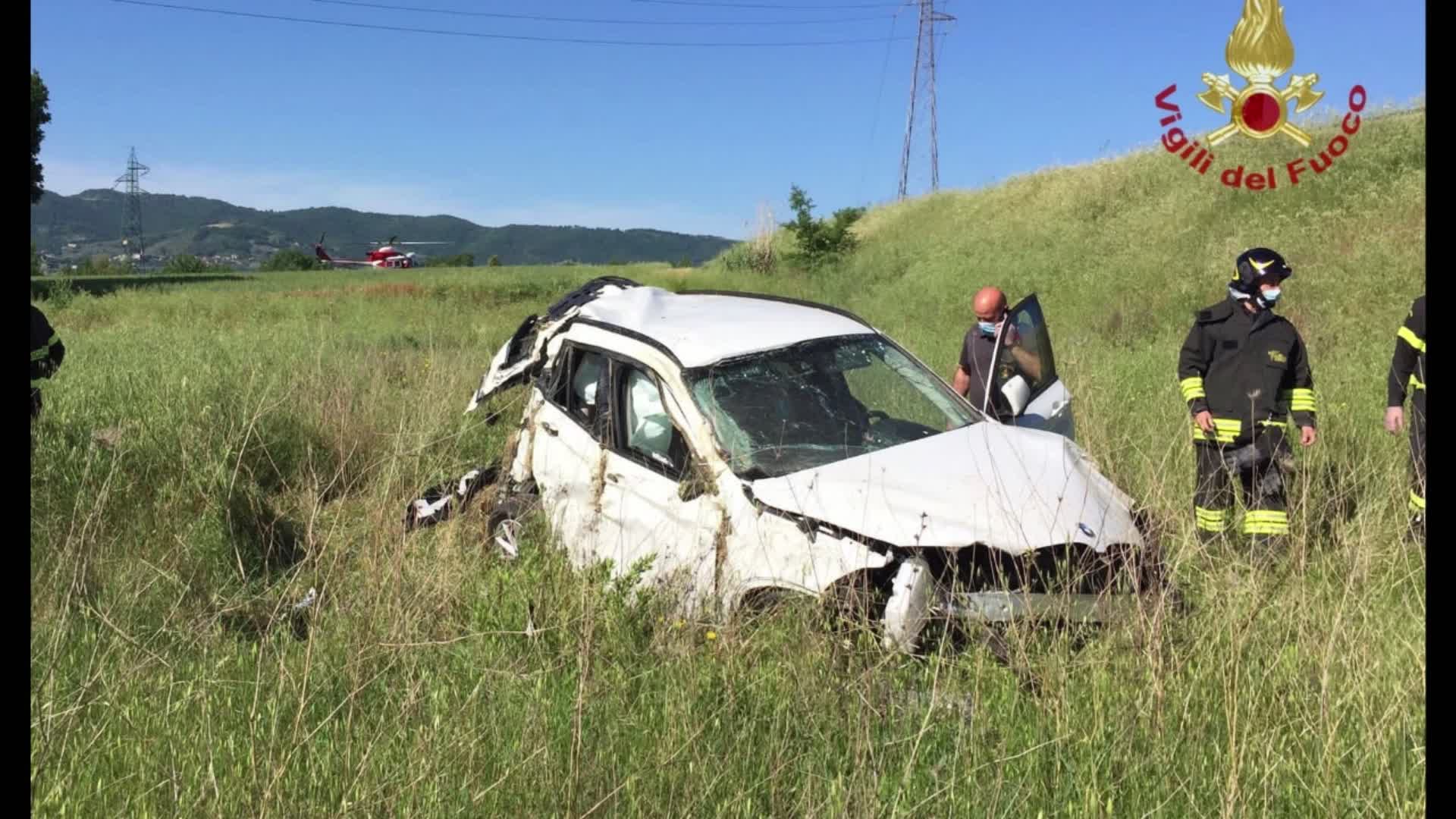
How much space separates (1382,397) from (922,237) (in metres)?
21.9

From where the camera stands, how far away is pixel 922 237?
29141 millimetres

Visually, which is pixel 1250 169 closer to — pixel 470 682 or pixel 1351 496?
pixel 1351 496

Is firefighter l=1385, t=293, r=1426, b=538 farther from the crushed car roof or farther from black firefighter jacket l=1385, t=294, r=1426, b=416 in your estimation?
the crushed car roof

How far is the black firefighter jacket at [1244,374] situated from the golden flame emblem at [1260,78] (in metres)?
10.4

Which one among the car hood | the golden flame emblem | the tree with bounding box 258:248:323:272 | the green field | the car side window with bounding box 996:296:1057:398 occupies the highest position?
the golden flame emblem

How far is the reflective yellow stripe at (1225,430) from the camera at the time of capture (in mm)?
5344

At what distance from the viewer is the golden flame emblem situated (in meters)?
13.4

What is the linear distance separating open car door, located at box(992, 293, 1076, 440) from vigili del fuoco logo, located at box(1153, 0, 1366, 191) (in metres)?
9.83

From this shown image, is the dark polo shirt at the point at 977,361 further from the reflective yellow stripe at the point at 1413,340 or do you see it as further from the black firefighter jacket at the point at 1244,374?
the reflective yellow stripe at the point at 1413,340

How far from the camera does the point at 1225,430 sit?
538 cm

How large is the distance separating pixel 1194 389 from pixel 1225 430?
296mm

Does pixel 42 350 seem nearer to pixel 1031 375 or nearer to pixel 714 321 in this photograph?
pixel 714 321

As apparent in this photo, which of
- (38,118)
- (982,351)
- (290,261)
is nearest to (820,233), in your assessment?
(982,351)

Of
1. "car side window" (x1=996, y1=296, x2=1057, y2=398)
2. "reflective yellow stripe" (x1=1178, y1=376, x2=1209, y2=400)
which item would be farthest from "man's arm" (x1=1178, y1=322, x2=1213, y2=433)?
"car side window" (x1=996, y1=296, x2=1057, y2=398)
